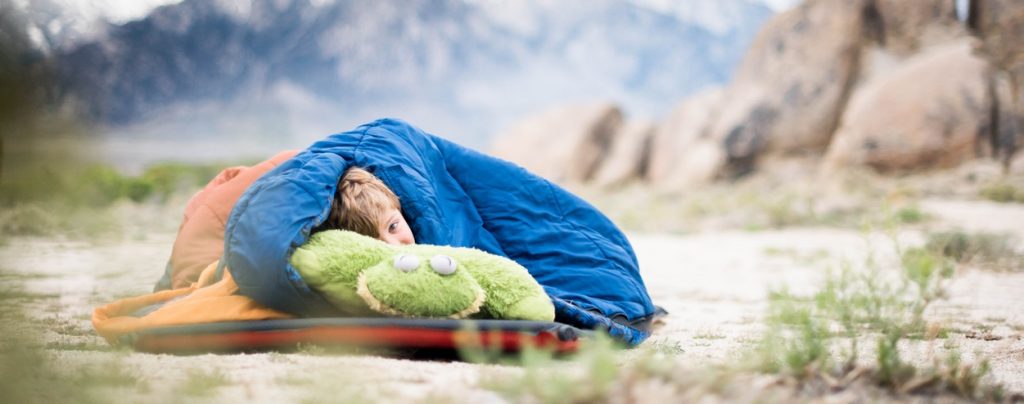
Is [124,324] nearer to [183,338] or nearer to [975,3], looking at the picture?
[183,338]

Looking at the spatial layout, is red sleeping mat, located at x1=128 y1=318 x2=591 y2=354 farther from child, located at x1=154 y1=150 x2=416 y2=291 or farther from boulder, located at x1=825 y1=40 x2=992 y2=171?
boulder, located at x1=825 y1=40 x2=992 y2=171

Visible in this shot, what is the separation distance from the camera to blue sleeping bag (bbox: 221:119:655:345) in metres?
2.49

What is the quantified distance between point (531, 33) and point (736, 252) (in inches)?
3215

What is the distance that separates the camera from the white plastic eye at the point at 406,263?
2.44 m

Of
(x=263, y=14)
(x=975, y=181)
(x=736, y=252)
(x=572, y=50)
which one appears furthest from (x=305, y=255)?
(x=572, y=50)

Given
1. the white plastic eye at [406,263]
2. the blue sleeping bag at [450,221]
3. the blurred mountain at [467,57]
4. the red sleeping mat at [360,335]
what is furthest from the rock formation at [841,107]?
the blurred mountain at [467,57]

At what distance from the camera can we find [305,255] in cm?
245

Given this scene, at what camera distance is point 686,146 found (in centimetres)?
1680

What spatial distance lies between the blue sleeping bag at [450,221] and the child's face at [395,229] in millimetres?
98

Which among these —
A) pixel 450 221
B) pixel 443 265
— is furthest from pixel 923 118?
pixel 443 265

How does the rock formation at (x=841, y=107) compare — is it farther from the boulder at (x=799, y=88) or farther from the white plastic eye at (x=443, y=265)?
the white plastic eye at (x=443, y=265)

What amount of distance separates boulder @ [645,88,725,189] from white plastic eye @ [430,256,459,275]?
1319 centimetres

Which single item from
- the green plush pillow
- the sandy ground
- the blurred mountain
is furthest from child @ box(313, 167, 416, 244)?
the blurred mountain

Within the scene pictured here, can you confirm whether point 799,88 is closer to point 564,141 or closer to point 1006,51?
point 1006,51
